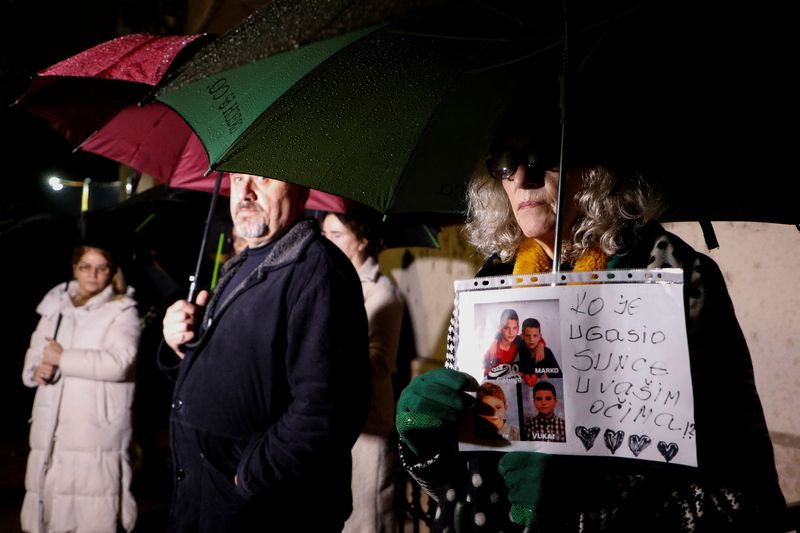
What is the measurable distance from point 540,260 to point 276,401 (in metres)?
1.21

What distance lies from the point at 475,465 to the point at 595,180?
85 cm

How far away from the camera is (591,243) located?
5.14ft

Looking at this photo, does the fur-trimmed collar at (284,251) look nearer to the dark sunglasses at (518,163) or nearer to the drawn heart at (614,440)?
the dark sunglasses at (518,163)

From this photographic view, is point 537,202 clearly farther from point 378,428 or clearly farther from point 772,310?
point 378,428

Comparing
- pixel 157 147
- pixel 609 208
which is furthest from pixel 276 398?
pixel 157 147

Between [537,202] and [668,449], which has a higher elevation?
[537,202]

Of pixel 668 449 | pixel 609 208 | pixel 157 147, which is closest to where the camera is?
pixel 668 449

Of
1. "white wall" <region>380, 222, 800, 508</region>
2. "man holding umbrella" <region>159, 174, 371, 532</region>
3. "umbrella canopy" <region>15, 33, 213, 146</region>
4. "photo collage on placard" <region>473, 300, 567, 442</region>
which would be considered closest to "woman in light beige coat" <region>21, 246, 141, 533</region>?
"umbrella canopy" <region>15, 33, 213, 146</region>

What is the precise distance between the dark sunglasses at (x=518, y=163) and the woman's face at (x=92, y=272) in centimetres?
384

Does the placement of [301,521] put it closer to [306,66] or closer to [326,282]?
[326,282]

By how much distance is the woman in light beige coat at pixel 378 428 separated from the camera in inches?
135

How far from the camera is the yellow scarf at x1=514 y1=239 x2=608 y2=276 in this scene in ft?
5.01

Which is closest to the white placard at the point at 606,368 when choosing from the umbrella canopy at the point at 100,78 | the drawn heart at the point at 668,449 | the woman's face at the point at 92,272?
the drawn heart at the point at 668,449

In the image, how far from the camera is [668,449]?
1.15 metres
